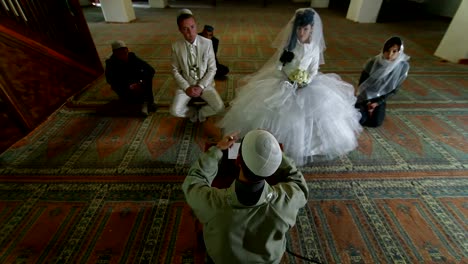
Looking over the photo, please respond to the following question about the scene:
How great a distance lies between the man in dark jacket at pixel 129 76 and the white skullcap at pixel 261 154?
7.99 ft

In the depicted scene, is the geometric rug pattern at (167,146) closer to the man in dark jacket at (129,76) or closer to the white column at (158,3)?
the man in dark jacket at (129,76)

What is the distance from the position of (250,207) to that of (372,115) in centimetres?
246

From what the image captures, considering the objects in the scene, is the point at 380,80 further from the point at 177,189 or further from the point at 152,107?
the point at 152,107

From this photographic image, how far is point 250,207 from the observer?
908 mm

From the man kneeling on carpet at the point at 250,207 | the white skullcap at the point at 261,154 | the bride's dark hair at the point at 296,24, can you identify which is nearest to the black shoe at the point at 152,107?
the bride's dark hair at the point at 296,24

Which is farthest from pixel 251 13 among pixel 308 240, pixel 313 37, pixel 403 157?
pixel 308 240

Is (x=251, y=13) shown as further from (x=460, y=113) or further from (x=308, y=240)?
(x=308, y=240)

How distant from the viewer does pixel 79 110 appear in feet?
10.3

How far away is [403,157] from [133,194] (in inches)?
100

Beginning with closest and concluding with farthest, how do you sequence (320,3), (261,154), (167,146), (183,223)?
(261,154), (183,223), (167,146), (320,3)

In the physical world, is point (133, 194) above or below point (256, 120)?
below

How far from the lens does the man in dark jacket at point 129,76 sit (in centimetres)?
286

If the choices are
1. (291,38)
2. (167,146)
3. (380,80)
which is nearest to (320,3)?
(380,80)

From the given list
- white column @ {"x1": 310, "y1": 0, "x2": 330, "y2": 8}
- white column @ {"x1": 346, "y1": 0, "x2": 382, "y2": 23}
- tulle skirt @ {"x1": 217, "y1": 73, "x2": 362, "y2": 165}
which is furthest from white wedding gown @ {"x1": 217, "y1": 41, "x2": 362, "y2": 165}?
white column @ {"x1": 310, "y1": 0, "x2": 330, "y2": 8}
